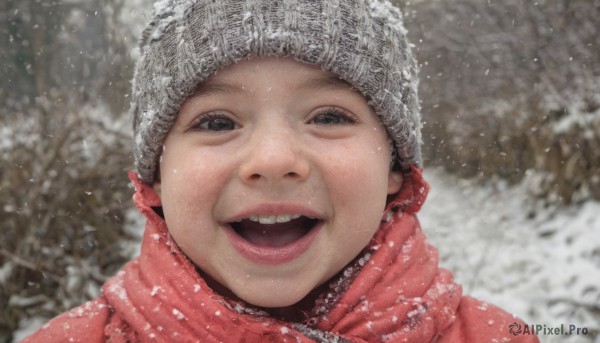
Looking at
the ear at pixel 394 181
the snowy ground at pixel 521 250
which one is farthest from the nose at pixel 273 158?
the snowy ground at pixel 521 250

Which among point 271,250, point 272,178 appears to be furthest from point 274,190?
point 271,250

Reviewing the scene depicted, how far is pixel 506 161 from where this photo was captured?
242 inches

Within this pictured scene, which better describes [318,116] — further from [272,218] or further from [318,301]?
A: [318,301]

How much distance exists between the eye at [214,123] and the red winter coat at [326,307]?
15.6 inches

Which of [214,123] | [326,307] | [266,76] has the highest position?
[266,76]

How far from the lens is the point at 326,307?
68.7 inches

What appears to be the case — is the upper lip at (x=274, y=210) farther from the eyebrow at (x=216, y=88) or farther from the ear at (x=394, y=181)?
the ear at (x=394, y=181)

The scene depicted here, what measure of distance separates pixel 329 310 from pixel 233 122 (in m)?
0.69

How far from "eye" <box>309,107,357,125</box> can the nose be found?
0.39 feet

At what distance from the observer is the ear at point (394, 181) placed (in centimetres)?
199

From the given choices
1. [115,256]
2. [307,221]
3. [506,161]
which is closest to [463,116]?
[506,161]

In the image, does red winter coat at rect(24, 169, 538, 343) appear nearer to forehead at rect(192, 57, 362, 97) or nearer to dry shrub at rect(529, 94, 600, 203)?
forehead at rect(192, 57, 362, 97)

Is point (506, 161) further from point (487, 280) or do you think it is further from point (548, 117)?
point (487, 280)

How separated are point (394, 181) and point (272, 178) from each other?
69 cm
